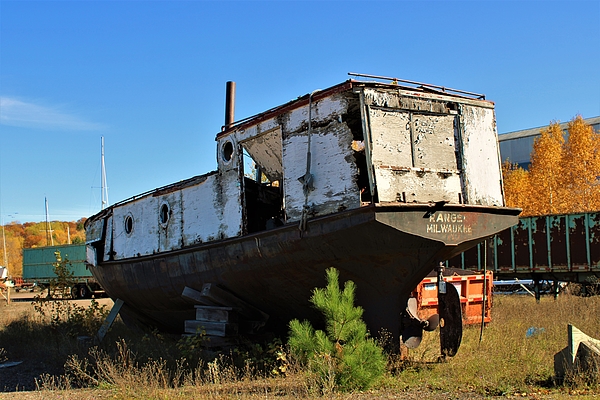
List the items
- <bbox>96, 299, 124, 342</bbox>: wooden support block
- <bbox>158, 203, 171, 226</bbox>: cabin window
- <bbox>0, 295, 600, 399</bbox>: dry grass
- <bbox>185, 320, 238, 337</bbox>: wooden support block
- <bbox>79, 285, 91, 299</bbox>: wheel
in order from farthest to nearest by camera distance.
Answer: <bbox>79, 285, 91, 299</bbox>: wheel, <bbox>96, 299, 124, 342</bbox>: wooden support block, <bbox>158, 203, 171, 226</bbox>: cabin window, <bbox>185, 320, 238, 337</bbox>: wooden support block, <bbox>0, 295, 600, 399</bbox>: dry grass

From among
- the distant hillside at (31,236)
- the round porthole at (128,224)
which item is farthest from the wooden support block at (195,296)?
the distant hillside at (31,236)

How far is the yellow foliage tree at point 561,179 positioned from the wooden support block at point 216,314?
27451 mm

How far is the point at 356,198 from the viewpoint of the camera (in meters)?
7.42

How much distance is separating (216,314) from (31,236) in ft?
310

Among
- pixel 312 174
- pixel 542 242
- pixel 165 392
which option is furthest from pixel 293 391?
pixel 542 242

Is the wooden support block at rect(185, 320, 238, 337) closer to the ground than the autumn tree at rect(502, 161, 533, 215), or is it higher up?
closer to the ground

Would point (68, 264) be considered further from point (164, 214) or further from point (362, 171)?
point (362, 171)

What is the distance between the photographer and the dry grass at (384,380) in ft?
22.6

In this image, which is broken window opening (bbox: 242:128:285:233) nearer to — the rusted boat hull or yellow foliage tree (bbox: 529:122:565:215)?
the rusted boat hull

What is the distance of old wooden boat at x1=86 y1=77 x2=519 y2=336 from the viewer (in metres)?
7.43

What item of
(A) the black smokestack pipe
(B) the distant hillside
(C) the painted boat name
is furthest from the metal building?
(B) the distant hillside

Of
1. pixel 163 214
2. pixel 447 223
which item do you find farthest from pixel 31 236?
pixel 447 223

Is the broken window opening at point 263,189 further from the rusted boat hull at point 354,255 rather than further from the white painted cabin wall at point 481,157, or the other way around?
the white painted cabin wall at point 481,157

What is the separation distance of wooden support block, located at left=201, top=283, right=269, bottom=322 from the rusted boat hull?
0.10 metres
